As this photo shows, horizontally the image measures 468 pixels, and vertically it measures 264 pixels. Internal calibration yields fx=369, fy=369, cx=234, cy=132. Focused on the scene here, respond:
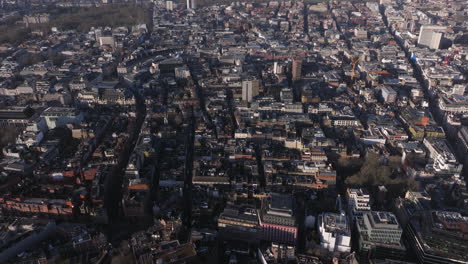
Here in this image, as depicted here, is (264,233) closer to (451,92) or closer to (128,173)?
(128,173)

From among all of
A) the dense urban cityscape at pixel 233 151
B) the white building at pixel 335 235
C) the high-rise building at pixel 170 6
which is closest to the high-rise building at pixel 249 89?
the dense urban cityscape at pixel 233 151

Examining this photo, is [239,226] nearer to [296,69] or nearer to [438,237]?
[438,237]

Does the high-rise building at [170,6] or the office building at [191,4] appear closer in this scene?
the high-rise building at [170,6]

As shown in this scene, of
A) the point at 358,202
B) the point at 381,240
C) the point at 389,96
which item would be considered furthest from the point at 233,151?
the point at 389,96

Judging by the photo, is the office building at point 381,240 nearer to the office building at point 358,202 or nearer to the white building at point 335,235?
the white building at point 335,235

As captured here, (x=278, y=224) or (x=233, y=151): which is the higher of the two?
(x=233, y=151)

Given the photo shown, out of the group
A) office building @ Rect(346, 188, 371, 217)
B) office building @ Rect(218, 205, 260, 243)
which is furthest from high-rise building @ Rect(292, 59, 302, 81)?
office building @ Rect(218, 205, 260, 243)
